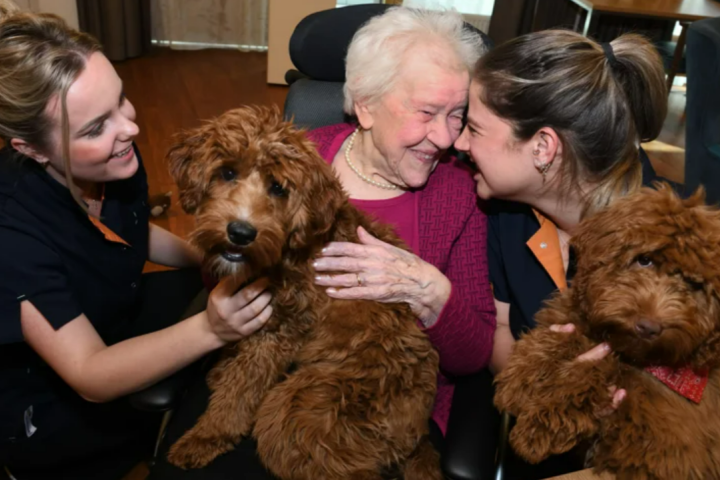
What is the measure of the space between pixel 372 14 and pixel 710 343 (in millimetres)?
1630

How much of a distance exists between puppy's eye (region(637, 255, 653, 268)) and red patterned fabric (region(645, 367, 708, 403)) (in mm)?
264

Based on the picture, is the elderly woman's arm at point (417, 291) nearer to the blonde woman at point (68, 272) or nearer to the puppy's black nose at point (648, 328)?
the blonde woman at point (68, 272)

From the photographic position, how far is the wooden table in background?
4652 mm

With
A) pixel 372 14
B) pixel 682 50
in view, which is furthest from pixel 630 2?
pixel 372 14

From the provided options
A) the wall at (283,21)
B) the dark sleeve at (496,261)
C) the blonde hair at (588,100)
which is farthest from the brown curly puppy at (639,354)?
the wall at (283,21)

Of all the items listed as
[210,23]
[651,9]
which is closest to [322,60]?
[651,9]

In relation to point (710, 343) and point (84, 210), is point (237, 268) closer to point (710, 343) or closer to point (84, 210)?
point (84, 210)

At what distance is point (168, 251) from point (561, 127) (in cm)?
143

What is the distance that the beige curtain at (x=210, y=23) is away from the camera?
21.1 feet

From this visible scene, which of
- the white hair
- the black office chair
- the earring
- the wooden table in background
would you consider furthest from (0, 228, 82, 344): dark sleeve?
the wooden table in background

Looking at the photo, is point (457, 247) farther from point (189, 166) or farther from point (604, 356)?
point (189, 166)

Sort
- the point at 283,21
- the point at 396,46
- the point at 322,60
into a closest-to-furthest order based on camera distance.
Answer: the point at 396,46
the point at 322,60
the point at 283,21

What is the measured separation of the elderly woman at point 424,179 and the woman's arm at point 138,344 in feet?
0.81

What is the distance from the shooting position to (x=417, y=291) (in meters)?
1.73
